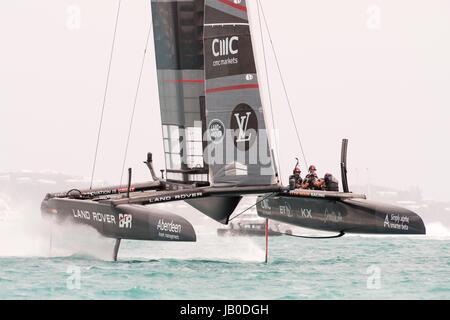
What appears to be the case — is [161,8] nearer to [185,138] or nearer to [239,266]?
[185,138]

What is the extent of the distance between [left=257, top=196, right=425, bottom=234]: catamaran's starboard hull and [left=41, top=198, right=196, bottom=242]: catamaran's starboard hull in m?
2.75

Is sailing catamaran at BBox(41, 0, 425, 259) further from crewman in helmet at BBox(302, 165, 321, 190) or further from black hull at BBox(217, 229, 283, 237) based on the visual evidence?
black hull at BBox(217, 229, 283, 237)

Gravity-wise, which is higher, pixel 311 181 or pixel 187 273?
pixel 311 181

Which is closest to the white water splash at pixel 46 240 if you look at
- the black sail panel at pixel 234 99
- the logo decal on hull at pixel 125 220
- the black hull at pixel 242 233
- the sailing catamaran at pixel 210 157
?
the sailing catamaran at pixel 210 157

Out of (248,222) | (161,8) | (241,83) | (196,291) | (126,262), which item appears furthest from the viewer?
(248,222)

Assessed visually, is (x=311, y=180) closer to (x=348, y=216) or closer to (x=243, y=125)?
(x=348, y=216)

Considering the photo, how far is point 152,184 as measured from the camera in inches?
543

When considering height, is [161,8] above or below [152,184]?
above

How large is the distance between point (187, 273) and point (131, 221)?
1075 mm

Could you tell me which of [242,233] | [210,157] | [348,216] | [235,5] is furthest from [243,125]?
[242,233]

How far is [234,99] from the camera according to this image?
36.2 feet

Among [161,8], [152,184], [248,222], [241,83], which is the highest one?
[161,8]
